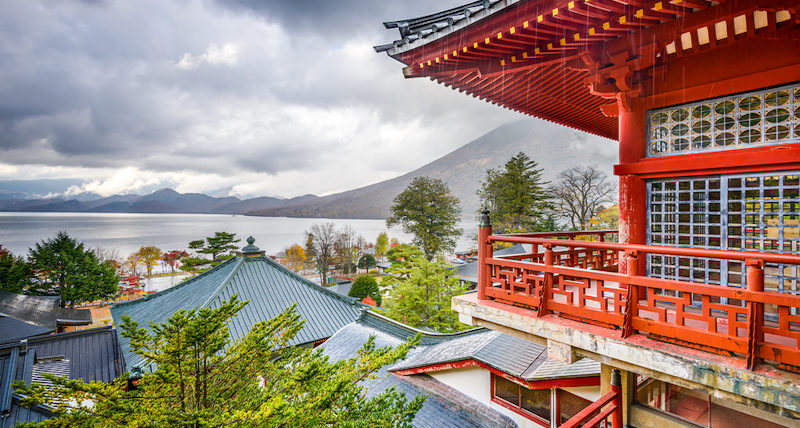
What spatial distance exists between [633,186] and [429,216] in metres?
29.4

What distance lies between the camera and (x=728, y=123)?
11.0ft

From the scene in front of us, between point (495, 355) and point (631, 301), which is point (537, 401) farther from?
point (631, 301)

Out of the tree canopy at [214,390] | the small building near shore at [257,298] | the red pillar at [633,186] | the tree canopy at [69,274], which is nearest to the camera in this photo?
the tree canopy at [214,390]

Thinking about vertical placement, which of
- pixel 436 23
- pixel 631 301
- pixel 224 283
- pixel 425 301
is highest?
pixel 436 23

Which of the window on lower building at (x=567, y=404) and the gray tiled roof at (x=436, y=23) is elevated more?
the gray tiled roof at (x=436, y=23)

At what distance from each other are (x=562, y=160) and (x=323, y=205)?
362 ft

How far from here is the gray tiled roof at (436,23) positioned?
10.4 ft

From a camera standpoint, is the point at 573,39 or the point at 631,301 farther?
the point at 573,39

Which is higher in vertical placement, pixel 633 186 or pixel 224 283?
pixel 633 186

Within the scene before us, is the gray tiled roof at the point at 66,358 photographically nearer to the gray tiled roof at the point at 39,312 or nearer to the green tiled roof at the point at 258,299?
the green tiled roof at the point at 258,299

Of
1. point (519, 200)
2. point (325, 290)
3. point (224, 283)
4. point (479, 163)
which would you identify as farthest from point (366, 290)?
point (479, 163)

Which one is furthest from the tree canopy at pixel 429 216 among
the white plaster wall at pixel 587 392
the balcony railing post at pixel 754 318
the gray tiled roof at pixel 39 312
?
the balcony railing post at pixel 754 318

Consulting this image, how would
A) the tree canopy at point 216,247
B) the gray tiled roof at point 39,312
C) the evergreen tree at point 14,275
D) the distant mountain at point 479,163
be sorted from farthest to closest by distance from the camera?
the distant mountain at point 479,163
the tree canopy at point 216,247
the evergreen tree at point 14,275
the gray tiled roof at point 39,312

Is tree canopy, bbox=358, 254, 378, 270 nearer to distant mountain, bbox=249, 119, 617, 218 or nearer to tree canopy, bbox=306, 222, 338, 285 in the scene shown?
tree canopy, bbox=306, 222, 338, 285
